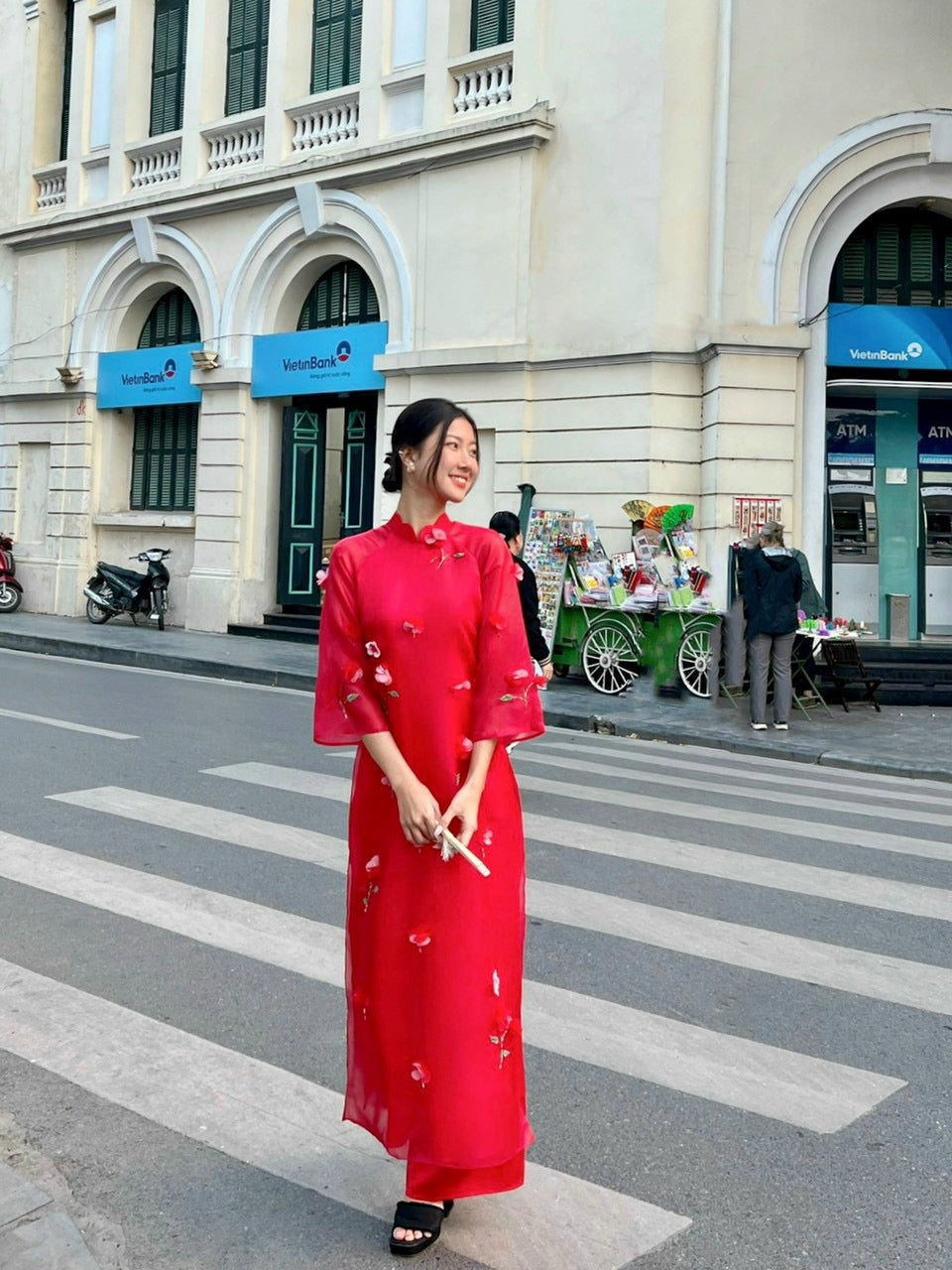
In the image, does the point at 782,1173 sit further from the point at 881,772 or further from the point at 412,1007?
the point at 881,772

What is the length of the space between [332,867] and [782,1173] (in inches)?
130

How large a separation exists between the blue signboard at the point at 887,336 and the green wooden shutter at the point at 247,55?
979 centimetres

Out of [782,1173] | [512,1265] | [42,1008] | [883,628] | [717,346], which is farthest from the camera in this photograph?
[883,628]

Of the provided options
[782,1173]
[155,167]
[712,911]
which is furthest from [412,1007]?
[155,167]

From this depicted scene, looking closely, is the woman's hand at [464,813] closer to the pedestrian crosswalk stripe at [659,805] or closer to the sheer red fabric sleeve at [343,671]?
the sheer red fabric sleeve at [343,671]

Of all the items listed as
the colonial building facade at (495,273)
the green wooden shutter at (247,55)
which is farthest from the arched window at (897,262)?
the green wooden shutter at (247,55)

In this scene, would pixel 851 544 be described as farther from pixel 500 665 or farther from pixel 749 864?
pixel 500 665

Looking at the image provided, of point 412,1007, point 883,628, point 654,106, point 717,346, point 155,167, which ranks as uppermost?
point 155,167

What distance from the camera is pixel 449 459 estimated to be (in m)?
3.05

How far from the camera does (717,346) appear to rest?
14828 mm

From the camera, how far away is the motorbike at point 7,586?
22031mm

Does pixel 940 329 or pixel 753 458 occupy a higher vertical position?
pixel 940 329

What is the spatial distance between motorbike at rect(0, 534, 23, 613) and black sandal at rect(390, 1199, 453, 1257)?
20.7 meters

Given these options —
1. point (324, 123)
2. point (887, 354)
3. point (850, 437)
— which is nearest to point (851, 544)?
point (850, 437)
